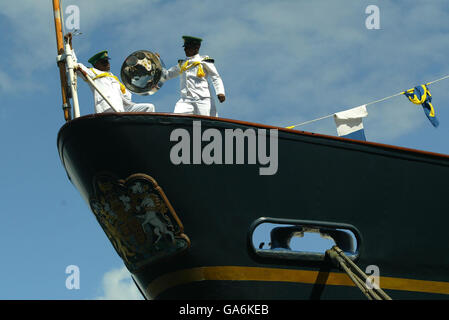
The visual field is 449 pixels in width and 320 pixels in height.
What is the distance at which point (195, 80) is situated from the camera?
8.23 m

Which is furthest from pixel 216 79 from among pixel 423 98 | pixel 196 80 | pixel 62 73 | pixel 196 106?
pixel 423 98

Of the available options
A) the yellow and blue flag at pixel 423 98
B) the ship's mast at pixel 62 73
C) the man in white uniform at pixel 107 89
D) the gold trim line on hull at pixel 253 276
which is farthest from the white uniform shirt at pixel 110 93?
the yellow and blue flag at pixel 423 98

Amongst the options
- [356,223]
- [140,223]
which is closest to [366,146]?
[356,223]

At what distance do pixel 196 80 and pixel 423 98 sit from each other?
162 inches

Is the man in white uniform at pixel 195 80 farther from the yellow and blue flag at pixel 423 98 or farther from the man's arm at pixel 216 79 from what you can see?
the yellow and blue flag at pixel 423 98

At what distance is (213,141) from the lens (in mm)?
6449

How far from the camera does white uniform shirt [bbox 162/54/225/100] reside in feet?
26.8

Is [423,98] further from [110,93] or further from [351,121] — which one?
[110,93]

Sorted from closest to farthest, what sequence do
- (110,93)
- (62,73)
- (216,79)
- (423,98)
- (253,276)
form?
(253,276) < (62,73) < (216,79) < (110,93) < (423,98)

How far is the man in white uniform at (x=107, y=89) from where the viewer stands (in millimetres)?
8070

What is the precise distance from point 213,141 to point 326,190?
124 cm

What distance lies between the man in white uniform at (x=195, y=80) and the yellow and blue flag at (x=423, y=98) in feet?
12.2
